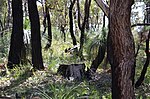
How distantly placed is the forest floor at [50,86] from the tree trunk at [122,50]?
1378 millimetres

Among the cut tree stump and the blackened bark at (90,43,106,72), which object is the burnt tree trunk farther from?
the cut tree stump

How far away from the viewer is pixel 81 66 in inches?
370

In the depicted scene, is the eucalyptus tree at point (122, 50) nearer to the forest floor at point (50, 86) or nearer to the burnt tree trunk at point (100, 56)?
the forest floor at point (50, 86)

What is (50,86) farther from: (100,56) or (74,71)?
(100,56)

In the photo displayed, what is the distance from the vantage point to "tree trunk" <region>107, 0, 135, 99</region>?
4.88 m

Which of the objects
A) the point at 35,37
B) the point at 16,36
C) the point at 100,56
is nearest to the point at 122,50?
the point at 100,56

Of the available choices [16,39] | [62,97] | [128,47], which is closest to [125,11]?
[128,47]

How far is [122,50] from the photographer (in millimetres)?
4887

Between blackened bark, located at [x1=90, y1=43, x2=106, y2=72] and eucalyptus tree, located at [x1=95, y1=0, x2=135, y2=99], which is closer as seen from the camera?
eucalyptus tree, located at [x1=95, y1=0, x2=135, y2=99]

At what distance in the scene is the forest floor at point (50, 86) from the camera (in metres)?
6.69

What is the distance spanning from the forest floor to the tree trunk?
138 centimetres

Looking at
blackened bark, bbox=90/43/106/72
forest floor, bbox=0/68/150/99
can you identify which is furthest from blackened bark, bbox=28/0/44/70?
blackened bark, bbox=90/43/106/72

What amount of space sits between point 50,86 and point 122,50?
3067 millimetres

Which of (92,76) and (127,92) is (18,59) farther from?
(127,92)
